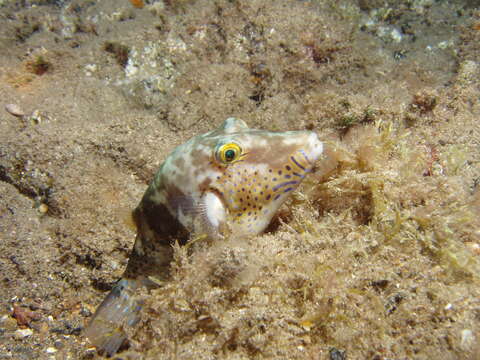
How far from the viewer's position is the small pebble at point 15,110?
455 cm

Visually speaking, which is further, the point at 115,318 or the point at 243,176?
the point at 115,318

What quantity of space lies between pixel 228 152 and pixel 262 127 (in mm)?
1883

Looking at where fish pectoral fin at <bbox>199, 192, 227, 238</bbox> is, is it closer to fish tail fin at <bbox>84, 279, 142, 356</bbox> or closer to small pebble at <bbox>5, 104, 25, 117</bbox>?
fish tail fin at <bbox>84, 279, 142, 356</bbox>

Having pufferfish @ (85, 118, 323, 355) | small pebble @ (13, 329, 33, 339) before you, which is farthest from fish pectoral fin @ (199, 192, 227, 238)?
small pebble @ (13, 329, 33, 339)

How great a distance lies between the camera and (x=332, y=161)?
3094 mm

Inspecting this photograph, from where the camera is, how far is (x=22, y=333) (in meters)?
3.03

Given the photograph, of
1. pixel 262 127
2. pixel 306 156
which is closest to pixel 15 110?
pixel 262 127

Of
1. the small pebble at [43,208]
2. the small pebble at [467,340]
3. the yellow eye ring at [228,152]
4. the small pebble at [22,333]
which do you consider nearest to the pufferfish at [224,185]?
the yellow eye ring at [228,152]

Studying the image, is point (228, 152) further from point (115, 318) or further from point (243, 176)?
point (115, 318)

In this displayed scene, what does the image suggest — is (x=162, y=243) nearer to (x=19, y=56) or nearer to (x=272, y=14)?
(x=272, y=14)

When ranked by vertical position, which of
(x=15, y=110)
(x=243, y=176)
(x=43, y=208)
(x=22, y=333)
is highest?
(x=243, y=176)

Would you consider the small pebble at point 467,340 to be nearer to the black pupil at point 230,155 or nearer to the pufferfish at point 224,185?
the pufferfish at point 224,185

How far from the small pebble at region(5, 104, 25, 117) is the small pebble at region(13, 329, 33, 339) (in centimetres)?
301

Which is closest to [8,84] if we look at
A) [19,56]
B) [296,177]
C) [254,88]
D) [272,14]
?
[19,56]
